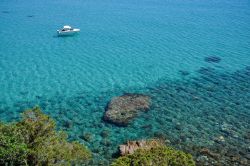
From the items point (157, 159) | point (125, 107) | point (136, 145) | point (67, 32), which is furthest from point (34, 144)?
point (67, 32)

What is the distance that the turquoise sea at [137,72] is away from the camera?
102 feet

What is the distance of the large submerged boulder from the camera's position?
32.9 m

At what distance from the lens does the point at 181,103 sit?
3672 centimetres

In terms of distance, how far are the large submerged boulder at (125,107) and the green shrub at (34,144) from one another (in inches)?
499

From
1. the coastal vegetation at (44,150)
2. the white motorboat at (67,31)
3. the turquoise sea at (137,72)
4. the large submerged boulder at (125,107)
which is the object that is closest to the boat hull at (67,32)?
the white motorboat at (67,31)

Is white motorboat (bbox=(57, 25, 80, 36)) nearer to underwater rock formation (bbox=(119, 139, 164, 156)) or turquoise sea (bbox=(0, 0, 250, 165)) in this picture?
turquoise sea (bbox=(0, 0, 250, 165))

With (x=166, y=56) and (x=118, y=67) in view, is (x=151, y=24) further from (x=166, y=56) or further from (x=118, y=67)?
(x=118, y=67)

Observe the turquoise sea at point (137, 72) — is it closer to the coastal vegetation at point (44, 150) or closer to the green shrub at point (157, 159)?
the coastal vegetation at point (44, 150)

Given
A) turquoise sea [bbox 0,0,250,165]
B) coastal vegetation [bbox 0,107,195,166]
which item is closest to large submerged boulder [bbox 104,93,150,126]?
turquoise sea [bbox 0,0,250,165]

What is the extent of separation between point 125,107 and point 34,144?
17354 millimetres

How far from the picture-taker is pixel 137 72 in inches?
1836

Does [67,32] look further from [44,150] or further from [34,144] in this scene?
[44,150]

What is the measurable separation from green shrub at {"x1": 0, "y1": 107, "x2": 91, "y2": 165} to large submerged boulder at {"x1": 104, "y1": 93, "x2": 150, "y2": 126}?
499 inches

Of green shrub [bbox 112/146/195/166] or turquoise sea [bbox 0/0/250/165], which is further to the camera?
turquoise sea [bbox 0/0/250/165]
